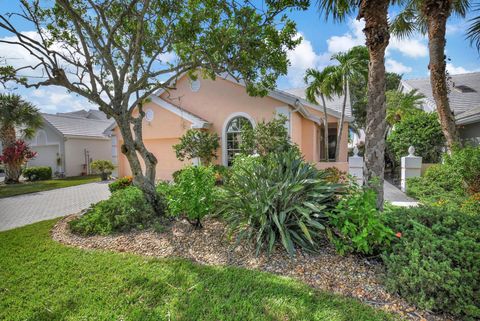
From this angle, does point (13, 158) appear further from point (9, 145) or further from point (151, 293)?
point (151, 293)

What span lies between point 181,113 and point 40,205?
7971mm

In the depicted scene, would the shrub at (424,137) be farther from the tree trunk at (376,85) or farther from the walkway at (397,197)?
the tree trunk at (376,85)

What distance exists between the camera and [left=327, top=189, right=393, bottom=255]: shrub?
12.1ft

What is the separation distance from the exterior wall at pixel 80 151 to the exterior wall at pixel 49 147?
46 cm

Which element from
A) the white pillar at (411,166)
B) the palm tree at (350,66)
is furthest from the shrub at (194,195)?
the palm tree at (350,66)

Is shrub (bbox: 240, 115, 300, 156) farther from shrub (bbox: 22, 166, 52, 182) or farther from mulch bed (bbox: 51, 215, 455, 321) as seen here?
shrub (bbox: 22, 166, 52, 182)

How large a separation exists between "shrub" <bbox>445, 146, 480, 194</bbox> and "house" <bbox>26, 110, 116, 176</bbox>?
22.5m

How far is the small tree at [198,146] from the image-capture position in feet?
42.3

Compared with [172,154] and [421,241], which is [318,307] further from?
[172,154]

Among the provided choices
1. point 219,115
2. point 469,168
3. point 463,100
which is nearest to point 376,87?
point 469,168

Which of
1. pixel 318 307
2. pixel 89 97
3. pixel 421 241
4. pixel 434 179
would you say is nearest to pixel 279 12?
pixel 89 97

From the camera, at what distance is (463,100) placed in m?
14.8

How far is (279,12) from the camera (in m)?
7.16

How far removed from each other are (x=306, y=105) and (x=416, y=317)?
13.9 metres
